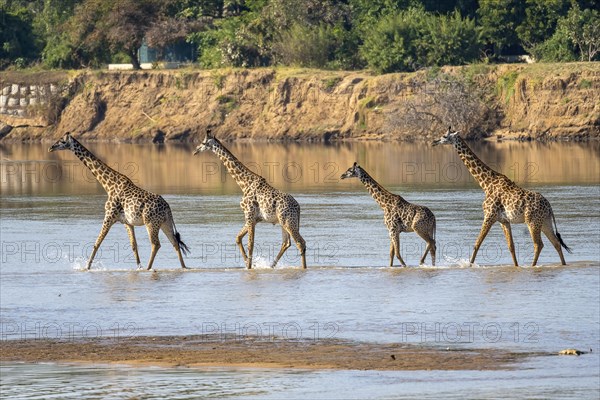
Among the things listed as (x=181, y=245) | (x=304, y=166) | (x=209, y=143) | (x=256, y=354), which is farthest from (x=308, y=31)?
(x=256, y=354)

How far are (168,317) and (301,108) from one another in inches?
2018

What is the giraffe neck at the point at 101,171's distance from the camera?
2345 cm

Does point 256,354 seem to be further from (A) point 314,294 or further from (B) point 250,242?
(B) point 250,242

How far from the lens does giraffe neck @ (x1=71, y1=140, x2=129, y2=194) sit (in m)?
23.5

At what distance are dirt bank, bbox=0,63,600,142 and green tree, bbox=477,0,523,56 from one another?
202 centimetres

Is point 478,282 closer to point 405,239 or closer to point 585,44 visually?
point 405,239

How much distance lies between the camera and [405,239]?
27219 mm

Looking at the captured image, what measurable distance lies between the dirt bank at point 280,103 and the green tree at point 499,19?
6.64 feet

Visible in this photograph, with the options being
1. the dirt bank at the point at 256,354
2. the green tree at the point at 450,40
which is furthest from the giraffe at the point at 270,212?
the green tree at the point at 450,40

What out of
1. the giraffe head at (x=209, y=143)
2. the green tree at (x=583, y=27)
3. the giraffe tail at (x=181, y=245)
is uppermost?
the green tree at (x=583, y=27)

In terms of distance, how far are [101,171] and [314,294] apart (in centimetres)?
529

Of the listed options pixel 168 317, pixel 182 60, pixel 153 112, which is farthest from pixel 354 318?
pixel 182 60

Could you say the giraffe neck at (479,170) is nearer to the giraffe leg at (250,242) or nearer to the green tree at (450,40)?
the giraffe leg at (250,242)

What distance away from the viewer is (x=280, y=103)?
70.1 metres
